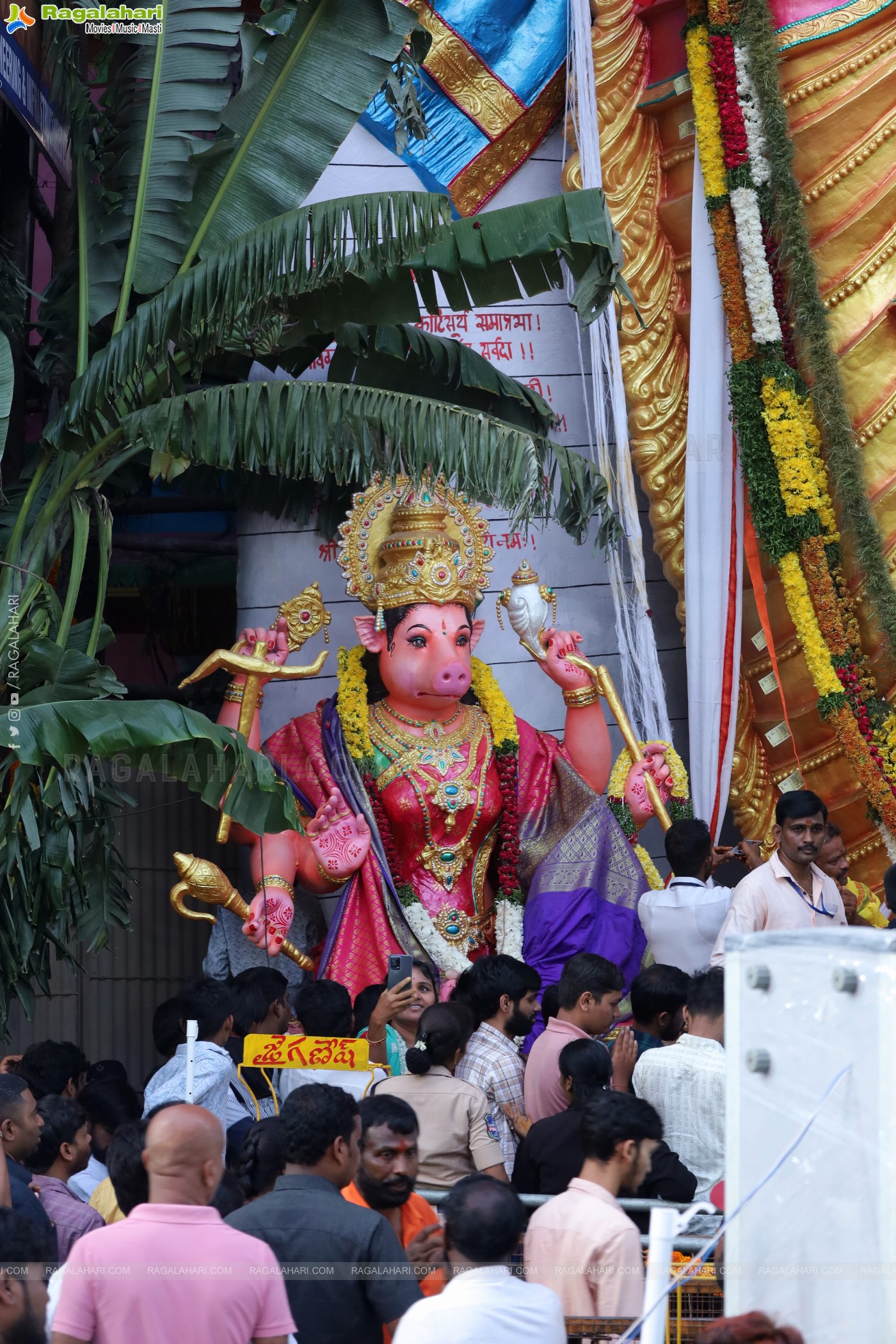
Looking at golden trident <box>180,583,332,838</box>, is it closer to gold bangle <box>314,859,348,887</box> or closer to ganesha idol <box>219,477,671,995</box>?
ganesha idol <box>219,477,671,995</box>

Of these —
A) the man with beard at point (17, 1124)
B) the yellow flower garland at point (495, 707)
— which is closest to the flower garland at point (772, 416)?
the yellow flower garland at point (495, 707)

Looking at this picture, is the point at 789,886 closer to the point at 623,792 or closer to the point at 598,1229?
the point at 623,792

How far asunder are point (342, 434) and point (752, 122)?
3075mm

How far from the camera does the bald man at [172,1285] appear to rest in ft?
10.6

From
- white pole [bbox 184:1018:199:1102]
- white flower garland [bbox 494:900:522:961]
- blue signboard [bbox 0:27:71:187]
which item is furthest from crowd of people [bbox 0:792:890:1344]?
blue signboard [bbox 0:27:71:187]

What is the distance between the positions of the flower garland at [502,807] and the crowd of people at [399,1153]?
1250mm

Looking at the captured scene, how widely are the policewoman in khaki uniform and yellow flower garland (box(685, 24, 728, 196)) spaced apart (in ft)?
16.7

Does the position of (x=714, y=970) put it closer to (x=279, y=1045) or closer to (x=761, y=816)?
(x=279, y=1045)

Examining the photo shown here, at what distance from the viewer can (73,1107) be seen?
4.92m

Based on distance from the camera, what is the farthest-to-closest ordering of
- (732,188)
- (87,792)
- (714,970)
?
(732,188), (87,792), (714,970)

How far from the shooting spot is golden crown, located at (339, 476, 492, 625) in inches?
327

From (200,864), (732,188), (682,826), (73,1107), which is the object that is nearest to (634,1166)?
(73,1107)

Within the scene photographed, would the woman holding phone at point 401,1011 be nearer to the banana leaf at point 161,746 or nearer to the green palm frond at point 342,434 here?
the banana leaf at point 161,746

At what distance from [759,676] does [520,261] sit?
268 cm
